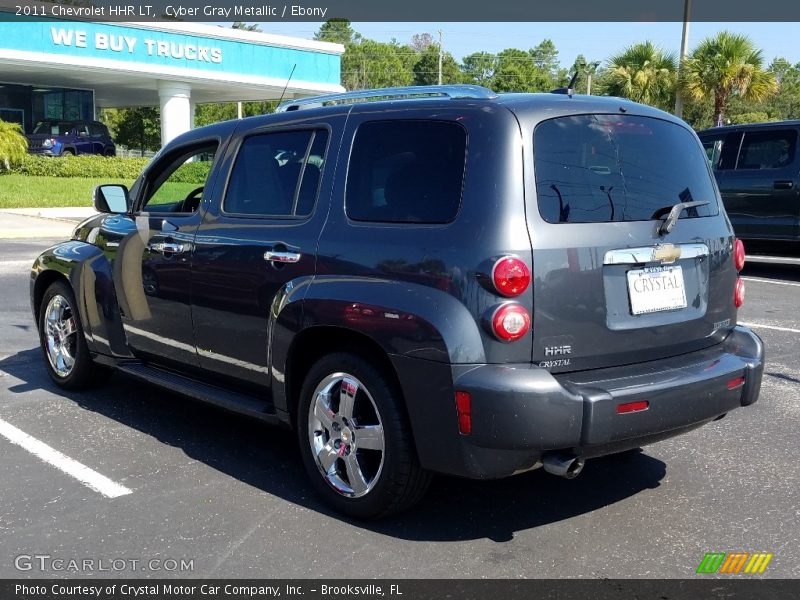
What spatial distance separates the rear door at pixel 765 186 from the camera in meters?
11.2

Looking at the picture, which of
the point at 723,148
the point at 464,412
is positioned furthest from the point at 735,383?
the point at 723,148

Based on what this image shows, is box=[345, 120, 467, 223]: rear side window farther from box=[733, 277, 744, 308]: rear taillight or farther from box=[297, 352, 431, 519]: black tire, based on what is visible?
box=[733, 277, 744, 308]: rear taillight

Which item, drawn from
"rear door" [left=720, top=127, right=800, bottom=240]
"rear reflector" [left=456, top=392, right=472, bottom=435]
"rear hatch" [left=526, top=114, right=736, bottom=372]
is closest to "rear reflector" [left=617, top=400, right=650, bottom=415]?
"rear hatch" [left=526, top=114, right=736, bottom=372]

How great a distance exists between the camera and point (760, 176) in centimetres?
1148

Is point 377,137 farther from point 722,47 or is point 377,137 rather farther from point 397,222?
point 722,47

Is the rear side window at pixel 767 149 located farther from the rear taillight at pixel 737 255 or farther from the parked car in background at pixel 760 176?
the rear taillight at pixel 737 255

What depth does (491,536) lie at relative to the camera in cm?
382

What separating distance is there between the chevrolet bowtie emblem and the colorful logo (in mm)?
1237

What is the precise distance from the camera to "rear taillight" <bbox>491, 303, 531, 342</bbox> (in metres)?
3.40

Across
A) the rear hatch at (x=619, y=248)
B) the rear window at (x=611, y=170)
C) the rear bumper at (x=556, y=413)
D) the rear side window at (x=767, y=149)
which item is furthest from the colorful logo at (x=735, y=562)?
the rear side window at (x=767, y=149)

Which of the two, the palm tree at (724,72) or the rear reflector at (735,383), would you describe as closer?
the rear reflector at (735,383)

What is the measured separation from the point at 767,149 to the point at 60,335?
9.19 meters

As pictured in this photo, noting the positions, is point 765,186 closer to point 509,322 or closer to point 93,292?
point 93,292

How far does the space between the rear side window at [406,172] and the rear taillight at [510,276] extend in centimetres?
33
